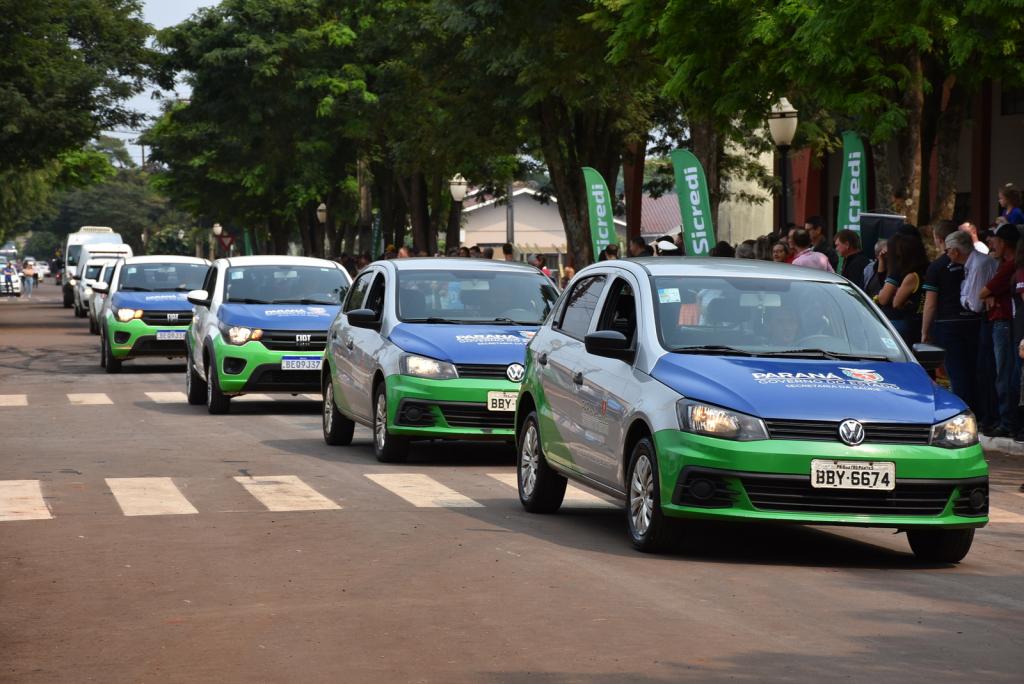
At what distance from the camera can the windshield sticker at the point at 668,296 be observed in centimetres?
1055

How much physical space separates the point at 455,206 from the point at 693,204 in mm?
23744

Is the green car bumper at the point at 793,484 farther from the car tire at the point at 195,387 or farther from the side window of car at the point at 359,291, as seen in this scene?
the car tire at the point at 195,387

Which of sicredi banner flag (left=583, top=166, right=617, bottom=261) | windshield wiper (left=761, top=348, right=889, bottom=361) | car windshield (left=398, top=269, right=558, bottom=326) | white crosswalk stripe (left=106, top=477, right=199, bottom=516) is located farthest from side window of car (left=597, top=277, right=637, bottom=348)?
sicredi banner flag (left=583, top=166, right=617, bottom=261)

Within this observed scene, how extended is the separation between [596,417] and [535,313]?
5.16 m

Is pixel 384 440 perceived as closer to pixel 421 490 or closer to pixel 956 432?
pixel 421 490

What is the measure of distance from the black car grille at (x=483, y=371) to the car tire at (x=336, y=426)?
7.27 feet

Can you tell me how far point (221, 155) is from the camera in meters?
57.1

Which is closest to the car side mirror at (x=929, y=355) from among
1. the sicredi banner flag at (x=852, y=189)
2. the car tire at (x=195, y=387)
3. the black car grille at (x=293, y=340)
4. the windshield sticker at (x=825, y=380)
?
the windshield sticker at (x=825, y=380)

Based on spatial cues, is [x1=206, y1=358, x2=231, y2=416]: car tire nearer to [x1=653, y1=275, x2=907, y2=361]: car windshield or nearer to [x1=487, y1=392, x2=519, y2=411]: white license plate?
[x1=487, y1=392, x2=519, y2=411]: white license plate

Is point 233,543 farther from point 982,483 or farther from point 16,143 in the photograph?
point 16,143

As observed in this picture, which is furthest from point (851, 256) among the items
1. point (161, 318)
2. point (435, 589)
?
point (161, 318)

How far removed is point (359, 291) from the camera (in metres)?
16.8

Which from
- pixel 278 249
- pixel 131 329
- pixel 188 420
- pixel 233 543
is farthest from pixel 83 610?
→ pixel 278 249

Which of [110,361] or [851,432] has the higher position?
[851,432]
